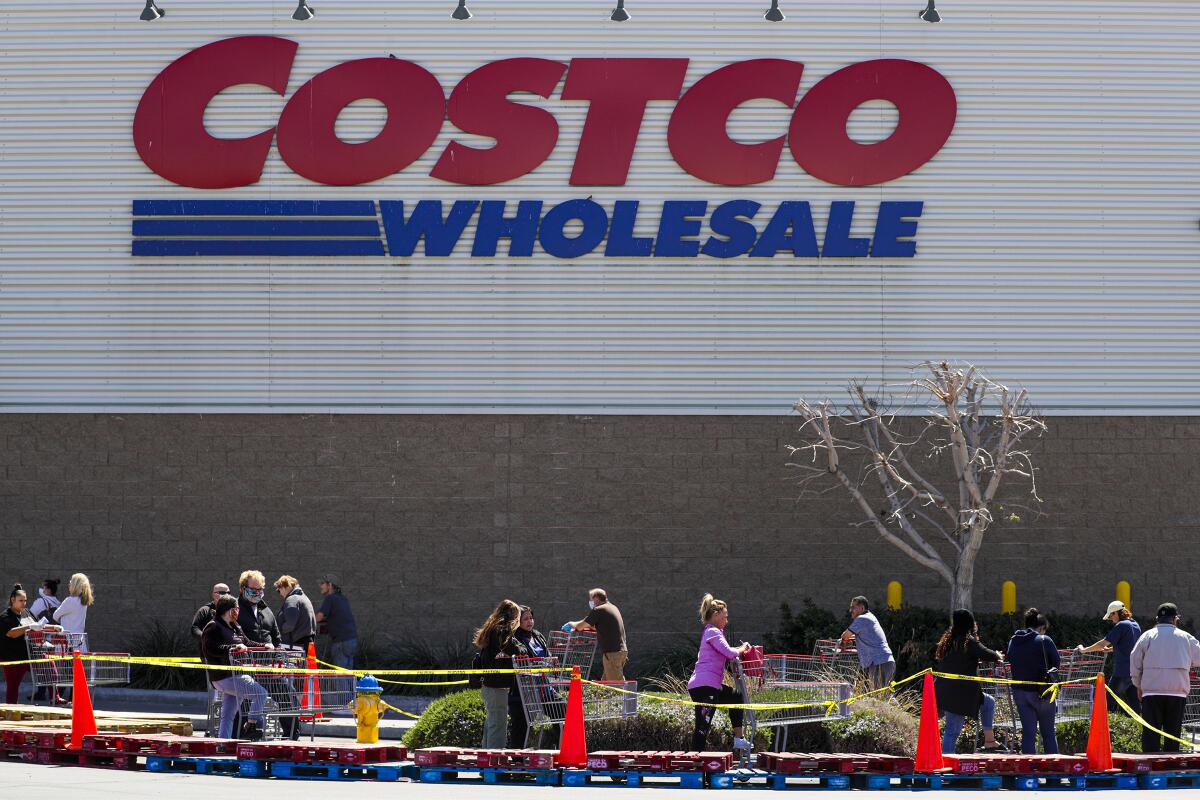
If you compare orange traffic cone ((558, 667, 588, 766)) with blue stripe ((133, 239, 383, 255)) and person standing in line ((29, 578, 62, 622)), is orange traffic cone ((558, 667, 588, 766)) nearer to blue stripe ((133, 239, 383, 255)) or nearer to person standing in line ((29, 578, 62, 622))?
person standing in line ((29, 578, 62, 622))

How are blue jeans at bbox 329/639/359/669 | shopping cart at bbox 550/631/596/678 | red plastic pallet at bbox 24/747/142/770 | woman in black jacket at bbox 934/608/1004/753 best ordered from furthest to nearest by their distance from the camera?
blue jeans at bbox 329/639/359/669 < shopping cart at bbox 550/631/596/678 < woman in black jacket at bbox 934/608/1004/753 < red plastic pallet at bbox 24/747/142/770

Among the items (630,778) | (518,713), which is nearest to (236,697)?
(518,713)

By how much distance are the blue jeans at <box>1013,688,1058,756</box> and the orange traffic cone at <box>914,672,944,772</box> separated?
1.92m

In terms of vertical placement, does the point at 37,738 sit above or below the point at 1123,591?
below

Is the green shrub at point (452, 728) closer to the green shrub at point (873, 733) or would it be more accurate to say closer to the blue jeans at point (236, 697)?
the blue jeans at point (236, 697)

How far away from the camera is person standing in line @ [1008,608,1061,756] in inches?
639

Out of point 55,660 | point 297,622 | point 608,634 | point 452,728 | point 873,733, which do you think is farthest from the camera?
point 297,622

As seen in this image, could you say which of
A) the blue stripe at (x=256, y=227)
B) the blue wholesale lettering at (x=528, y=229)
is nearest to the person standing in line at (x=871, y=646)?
the blue wholesale lettering at (x=528, y=229)

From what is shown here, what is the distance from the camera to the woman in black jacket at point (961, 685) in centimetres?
1572

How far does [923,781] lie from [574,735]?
3075 millimetres

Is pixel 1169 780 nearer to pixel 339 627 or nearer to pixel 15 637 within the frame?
pixel 339 627

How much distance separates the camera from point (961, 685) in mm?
15766

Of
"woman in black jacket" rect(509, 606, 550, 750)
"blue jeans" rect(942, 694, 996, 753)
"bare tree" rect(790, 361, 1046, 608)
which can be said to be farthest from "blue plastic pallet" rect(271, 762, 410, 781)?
"bare tree" rect(790, 361, 1046, 608)

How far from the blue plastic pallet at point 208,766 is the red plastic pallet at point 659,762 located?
2968 mm
